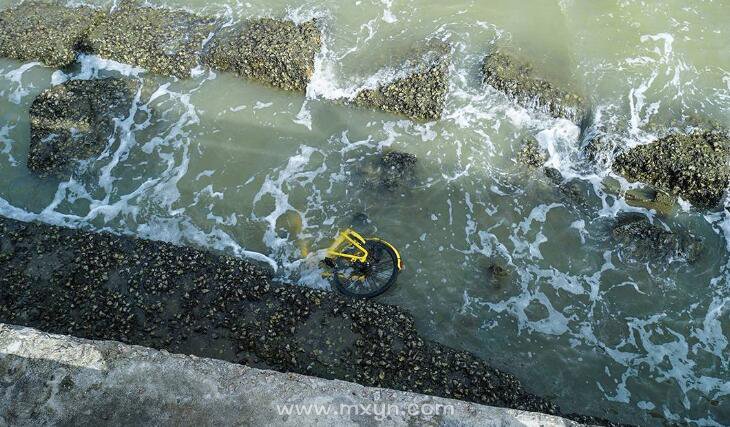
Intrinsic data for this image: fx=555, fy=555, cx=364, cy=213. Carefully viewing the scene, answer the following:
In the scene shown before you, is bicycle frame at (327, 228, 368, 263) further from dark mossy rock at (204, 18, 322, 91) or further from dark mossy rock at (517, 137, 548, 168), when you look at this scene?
dark mossy rock at (204, 18, 322, 91)

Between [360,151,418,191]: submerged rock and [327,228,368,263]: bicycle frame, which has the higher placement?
[360,151,418,191]: submerged rock

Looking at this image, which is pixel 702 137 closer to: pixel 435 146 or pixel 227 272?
pixel 435 146

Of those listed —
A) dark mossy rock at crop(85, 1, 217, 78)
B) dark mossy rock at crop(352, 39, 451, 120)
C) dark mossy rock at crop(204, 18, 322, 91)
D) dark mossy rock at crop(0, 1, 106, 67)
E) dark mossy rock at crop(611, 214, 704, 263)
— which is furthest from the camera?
dark mossy rock at crop(0, 1, 106, 67)

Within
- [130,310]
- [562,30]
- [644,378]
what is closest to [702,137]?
[562,30]

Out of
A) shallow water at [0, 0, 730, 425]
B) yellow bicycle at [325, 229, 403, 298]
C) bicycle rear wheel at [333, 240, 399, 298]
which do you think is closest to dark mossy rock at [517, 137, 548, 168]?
shallow water at [0, 0, 730, 425]

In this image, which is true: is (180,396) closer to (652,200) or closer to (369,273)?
(369,273)

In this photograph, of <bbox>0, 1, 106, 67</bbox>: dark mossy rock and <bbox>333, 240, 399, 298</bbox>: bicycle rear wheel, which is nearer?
<bbox>333, 240, 399, 298</bbox>: bicycle rear wheel

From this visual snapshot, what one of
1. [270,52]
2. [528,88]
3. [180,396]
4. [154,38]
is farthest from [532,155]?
[154,38]

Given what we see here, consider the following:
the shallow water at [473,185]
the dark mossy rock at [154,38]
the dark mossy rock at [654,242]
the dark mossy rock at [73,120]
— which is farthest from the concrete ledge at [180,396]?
the dark mossy rock at [154,38]

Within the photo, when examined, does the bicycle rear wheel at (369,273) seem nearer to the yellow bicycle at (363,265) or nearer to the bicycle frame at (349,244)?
the yellow bicycle at (363,265)
